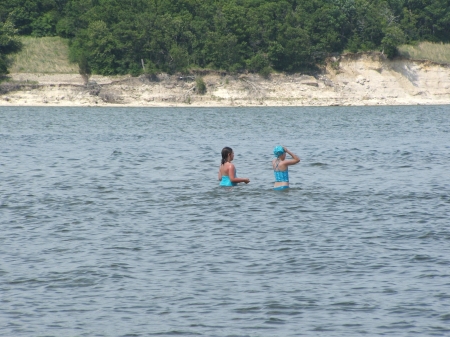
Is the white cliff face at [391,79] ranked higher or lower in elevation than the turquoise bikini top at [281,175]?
higher

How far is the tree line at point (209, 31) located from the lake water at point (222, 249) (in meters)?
67.5

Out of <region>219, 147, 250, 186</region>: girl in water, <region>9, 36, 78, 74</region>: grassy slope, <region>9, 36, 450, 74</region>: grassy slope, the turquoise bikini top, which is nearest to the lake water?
<region>219, 147, 250, 186</region>: girl in water

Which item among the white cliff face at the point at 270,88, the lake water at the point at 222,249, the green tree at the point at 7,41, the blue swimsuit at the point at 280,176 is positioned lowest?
the lake water at the point at 222,249

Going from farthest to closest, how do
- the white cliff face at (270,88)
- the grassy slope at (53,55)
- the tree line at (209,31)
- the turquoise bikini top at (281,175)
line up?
the tree line at (209,31) → the grassy slope at (53,55) → the white cliff face at (270,88) → the turquoise bikini top at (281,175)

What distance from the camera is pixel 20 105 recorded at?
3465 inches

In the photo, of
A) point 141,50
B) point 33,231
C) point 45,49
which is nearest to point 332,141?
point 33,231

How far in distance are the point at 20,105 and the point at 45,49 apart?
45.4ft

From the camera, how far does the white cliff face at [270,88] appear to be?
88.7 meters

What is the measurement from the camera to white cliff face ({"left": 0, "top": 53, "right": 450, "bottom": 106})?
88688 mm

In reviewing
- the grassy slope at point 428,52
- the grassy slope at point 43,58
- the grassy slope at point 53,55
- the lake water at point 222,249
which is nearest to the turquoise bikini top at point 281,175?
the lake water at point 222,249

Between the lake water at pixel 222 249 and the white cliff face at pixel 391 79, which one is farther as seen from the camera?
the white cliff face at pixel 391 79

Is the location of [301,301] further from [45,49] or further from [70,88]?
[45,49]

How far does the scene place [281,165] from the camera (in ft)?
66.7

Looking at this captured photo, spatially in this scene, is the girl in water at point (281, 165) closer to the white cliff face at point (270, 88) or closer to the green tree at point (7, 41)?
the white cliff face at point (270, 88)
